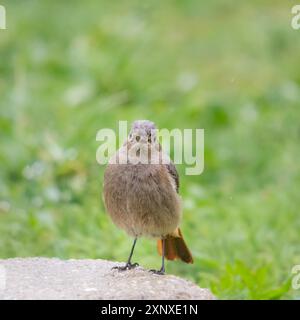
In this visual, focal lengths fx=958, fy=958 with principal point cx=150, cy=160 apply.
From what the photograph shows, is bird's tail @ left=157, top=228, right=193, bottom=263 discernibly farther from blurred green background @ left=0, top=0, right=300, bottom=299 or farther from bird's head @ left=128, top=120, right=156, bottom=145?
bird's head @ left=128, top=120, right=156, bottom=145

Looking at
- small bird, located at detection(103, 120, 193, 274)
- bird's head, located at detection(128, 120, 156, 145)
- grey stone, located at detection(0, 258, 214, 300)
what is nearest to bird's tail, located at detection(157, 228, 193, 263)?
small bird, located at detection(103, 120, 193, 274)

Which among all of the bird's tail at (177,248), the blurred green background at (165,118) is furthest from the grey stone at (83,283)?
the blurred green background at (165,118)

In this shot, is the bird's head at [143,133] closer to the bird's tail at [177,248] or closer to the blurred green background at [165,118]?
the bird's tail at [177,248]

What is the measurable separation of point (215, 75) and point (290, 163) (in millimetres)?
3328

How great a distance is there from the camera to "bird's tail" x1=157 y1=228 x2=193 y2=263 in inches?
234

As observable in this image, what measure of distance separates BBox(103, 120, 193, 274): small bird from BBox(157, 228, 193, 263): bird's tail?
32cm

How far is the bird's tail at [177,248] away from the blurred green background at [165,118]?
36 centimetres

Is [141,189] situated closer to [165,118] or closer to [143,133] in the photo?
[143,133]

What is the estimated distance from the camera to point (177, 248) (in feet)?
19.7

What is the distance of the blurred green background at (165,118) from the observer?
287 inches

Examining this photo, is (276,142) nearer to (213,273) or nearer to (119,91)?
(119,91)

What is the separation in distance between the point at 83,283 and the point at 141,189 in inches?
25.2

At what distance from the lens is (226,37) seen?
13.7 meters
